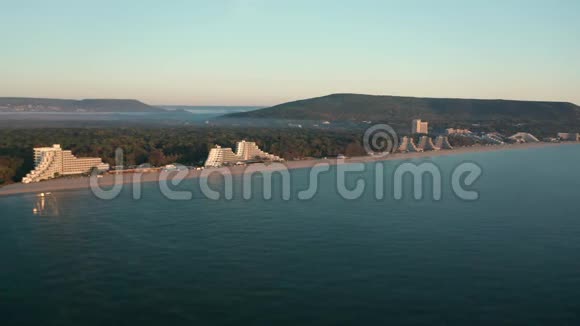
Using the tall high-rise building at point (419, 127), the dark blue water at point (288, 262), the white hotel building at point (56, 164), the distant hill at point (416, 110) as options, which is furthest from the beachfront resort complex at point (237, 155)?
the distant hill at point (416, 110)

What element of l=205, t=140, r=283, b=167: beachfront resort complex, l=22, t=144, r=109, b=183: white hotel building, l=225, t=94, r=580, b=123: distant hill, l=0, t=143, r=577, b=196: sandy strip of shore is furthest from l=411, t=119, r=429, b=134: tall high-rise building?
l=22, t=144, r=109, b=183: white hotel building

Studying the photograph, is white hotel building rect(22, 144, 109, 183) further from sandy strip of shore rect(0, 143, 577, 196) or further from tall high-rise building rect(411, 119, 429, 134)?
tall high-rise building rect(411, 119, 429, 134)

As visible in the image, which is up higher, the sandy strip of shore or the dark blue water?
the sandy strip of shore

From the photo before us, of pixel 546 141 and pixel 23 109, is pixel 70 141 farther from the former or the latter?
pixel 23 109

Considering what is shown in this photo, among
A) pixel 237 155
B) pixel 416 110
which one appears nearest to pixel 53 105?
pixel 416 110

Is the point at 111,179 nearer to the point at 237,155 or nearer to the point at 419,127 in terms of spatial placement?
the point at 237,155

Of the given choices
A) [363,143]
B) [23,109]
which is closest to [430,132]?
[363,143]

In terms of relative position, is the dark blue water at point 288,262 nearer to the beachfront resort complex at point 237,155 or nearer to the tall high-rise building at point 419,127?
the beachfront resort complex at point 237,155
